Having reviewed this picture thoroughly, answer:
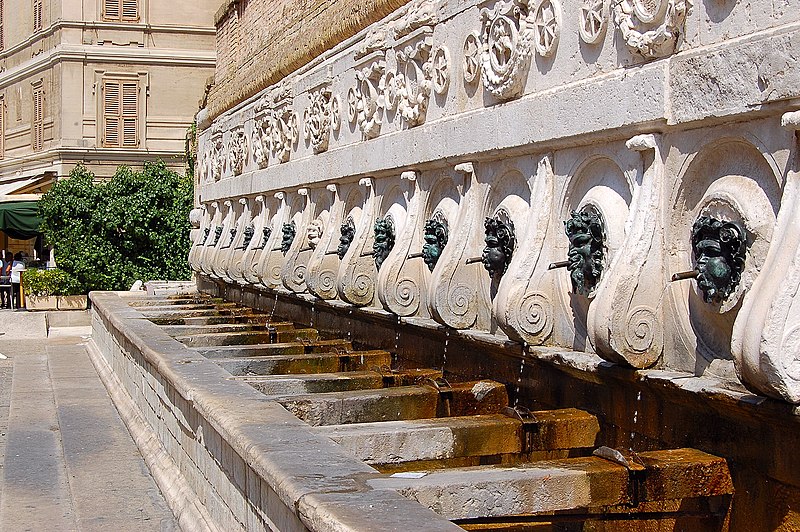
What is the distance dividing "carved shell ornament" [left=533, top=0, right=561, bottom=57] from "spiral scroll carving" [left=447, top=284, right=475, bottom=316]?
4.99 ft

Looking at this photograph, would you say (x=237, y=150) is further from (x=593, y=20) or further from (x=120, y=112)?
(x=120, y=112)

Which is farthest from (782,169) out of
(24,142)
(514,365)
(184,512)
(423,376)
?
(24,142)

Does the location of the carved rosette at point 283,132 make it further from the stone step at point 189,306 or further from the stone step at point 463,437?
the stone step at point 463,437

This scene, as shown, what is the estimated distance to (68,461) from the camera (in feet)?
27.1

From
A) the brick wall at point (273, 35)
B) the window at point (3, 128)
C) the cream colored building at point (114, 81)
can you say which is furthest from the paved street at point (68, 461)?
the window at point (3, 128)

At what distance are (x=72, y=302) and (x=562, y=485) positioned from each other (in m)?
16.8

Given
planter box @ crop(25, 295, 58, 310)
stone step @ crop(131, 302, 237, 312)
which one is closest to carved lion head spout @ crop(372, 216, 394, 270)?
stone step @ crop(131, 302, 237, 312)

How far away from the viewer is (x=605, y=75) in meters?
5.46

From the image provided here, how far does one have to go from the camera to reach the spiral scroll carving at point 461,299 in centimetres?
691

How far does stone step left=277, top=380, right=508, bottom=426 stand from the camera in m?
6.10

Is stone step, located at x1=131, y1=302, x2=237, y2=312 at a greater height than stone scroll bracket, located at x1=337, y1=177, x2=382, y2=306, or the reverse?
stone scroll bracket, located at x1=337, y1=177, x2=382, y2=306

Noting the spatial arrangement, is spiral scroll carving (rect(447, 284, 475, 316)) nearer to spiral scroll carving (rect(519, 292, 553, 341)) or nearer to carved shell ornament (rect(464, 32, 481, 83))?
spiral scroll carving (rect(519, 292, 553, 341))

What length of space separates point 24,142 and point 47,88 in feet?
8.38

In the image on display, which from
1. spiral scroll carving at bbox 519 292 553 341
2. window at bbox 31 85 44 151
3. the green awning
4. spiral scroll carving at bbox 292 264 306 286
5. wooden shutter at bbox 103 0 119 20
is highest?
wooden shutter at bbox 103 0 119 20
